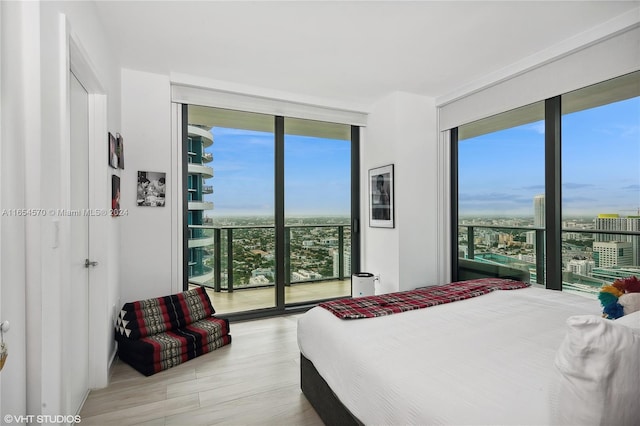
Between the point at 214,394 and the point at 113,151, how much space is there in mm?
1951

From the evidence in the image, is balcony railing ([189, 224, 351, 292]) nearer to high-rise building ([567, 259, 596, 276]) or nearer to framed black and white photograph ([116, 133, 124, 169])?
framed black and white photograph ([116, 133, 124, 169])

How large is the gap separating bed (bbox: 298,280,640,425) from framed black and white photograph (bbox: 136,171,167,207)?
6.70ft

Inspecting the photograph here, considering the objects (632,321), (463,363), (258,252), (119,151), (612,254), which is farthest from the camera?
(258,252)

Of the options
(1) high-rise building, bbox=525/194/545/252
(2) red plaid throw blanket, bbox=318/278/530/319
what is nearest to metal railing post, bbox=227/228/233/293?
(2) red plaid throw blanket, bbox=318/278/530/319

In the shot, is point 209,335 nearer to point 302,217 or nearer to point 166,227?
point 166,227

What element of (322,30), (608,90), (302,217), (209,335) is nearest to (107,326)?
(209,335)

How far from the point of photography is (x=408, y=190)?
13.0ft

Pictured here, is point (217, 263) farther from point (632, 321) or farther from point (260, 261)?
point (632, 321)

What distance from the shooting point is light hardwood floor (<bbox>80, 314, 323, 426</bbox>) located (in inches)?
77.4

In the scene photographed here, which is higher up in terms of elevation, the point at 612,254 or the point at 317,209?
the point at 317,209

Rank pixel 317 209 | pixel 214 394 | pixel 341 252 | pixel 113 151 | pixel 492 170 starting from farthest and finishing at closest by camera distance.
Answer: pixel 341 252, pixel 317 209, pixel 492 170, pixel 113 151, pixel 214 394

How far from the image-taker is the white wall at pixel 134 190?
10.4 ft

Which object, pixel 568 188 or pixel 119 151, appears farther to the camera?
pixel 568 188

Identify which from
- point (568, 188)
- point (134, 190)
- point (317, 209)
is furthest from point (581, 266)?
point (134, 190)
